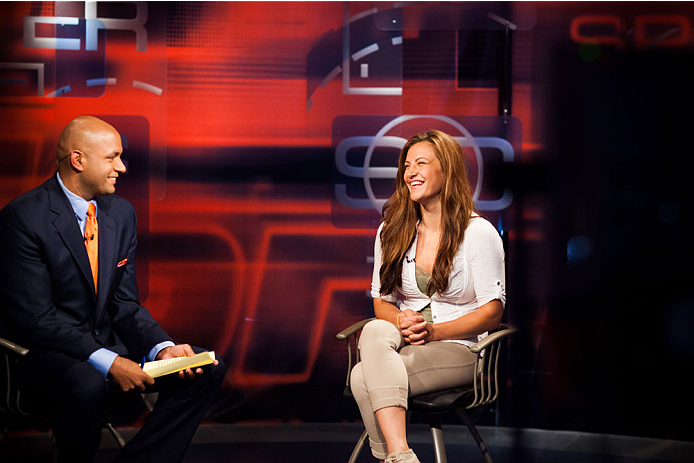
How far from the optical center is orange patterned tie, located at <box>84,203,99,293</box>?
2.78 m

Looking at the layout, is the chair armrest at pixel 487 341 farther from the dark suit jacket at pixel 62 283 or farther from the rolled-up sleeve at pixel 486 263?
the dark suit jacket at pixel 62 283

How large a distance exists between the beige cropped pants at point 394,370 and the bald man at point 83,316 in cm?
62

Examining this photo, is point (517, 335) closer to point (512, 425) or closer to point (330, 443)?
point (512, 425)

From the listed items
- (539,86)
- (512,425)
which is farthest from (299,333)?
(539,86)

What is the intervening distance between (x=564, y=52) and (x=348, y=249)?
1.69 meters

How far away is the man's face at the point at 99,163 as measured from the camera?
9.05 ft

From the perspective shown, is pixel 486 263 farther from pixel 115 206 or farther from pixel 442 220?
pixel 115 206

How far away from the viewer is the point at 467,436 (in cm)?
395

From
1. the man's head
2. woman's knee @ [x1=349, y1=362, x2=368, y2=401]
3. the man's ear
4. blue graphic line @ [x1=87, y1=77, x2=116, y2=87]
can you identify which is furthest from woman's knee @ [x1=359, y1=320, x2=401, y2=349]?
A: blue graphic line @ [x1=87, y1=77, x2=116, y2=87]

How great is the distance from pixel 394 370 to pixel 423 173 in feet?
2.95

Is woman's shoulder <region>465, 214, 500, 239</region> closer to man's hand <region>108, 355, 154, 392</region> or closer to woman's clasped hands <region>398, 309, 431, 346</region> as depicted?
woman's clasped hands <region>398, 309, 431, 346</region>

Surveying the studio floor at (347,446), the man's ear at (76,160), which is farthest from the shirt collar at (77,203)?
the studio floor at (347,446)

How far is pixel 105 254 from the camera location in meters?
2.78

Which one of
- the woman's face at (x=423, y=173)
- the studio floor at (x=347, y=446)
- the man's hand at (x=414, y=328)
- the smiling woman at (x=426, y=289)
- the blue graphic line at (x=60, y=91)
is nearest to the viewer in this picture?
the smiling woman at (x=426, y=289)
